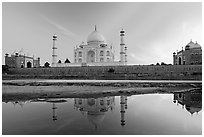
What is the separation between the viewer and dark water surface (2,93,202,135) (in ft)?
12.5

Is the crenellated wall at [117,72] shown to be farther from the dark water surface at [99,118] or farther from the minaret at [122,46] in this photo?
the dark water surface at [99,118]

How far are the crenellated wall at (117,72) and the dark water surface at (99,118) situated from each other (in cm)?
1531

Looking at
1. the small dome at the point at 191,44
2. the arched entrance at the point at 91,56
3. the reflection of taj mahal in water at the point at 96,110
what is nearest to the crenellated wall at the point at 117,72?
the small dome at the point at 191,44

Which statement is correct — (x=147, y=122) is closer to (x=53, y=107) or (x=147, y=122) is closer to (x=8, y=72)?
(x=53, y=107)

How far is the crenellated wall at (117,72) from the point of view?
22.2 meters

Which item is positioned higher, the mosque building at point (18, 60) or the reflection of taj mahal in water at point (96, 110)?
the mosque building at point (18, 60)

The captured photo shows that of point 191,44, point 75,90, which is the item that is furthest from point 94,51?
point 75,90

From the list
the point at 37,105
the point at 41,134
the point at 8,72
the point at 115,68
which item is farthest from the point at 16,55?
the point at 41,134

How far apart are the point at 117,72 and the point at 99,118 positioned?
2196cm

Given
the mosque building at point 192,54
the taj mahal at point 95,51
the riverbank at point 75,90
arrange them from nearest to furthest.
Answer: the riverbank at point 75,90
the mosque building at point 192,54
the taj mahal at point 95,51

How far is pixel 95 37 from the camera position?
38125 mm

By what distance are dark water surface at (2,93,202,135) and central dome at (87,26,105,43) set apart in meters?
32.1

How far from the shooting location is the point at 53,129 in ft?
12.5

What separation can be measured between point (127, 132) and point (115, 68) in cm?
2373
